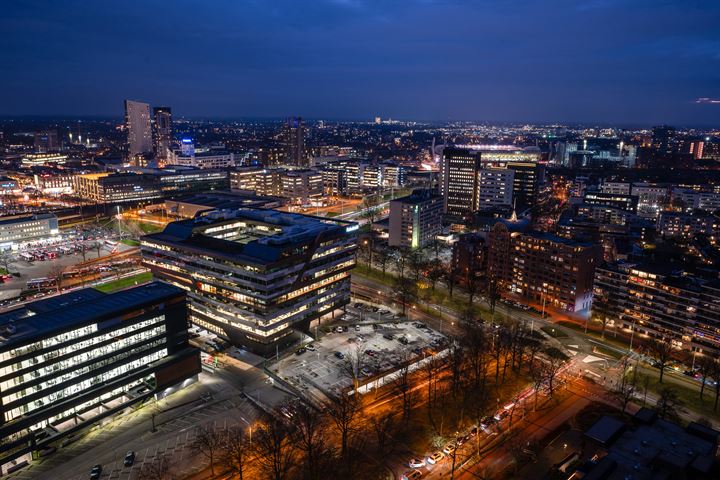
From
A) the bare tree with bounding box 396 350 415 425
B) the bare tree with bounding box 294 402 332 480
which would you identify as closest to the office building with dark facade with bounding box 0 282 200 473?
→ the bare tree with bounding box 294 402 332 480

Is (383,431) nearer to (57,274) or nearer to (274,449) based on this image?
(274,449)

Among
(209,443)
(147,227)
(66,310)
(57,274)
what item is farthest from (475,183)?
(209,443)

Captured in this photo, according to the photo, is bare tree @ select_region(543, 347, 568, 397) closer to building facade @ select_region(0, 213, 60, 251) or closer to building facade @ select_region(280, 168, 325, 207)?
building facade @ select_region(280, 168, 325, 207)

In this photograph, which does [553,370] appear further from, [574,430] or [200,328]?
[200,328]

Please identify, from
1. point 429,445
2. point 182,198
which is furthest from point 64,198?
point 429,445

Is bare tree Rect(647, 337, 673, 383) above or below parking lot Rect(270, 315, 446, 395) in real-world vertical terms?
above

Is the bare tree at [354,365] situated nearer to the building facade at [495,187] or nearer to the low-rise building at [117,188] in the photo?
the building facade at [495,187]
